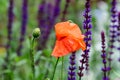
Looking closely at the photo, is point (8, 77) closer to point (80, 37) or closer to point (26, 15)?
point (26, 15)

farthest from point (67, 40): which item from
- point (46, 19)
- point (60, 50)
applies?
point (46, 19)

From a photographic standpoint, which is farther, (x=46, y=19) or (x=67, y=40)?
(x=46, y=19)

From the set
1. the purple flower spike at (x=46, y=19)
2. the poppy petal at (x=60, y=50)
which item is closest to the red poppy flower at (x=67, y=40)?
the poppy petal at (x=60, y=50)

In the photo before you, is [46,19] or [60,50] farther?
[46,19]

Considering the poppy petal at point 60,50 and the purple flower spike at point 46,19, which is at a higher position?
the purple flower spike at point 46,19

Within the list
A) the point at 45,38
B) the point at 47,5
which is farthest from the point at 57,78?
the point at 47,5

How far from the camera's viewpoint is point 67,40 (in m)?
1.74

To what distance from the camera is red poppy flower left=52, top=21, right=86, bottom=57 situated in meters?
1.72

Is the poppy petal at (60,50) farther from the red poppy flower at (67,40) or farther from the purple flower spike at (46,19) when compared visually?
the purple flower spike at (46,19)

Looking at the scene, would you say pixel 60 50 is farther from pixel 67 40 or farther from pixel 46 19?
pixel 46 19

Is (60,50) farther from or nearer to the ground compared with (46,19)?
nearer to the ground

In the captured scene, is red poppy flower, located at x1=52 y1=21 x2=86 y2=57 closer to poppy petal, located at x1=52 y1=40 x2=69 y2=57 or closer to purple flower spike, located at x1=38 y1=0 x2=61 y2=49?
poppy petal, located at x1=52 y1=40 x2=69 y2=57

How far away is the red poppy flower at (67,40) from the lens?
1724 mm

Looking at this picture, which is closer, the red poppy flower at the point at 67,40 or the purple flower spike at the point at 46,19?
the red poppy flower at the point at 67,40
